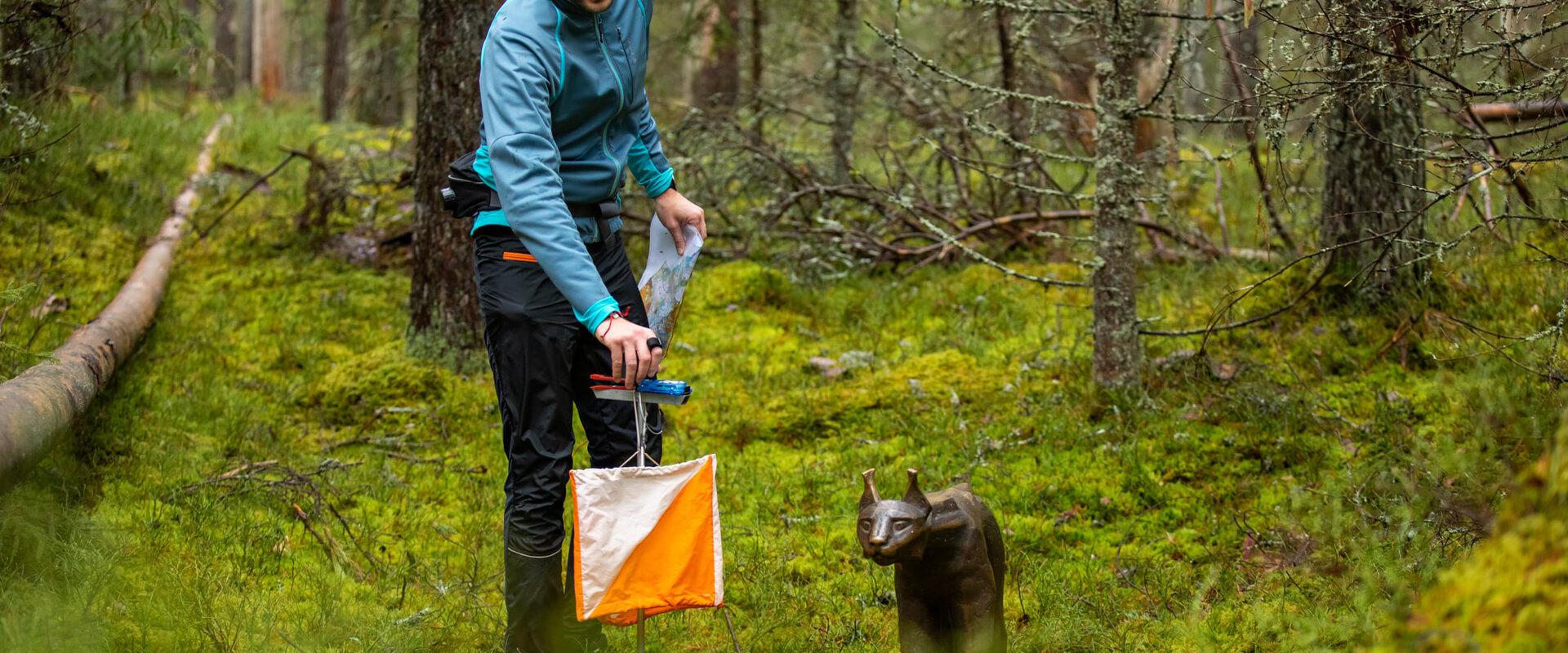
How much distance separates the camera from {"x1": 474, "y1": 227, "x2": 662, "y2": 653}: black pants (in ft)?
11.3

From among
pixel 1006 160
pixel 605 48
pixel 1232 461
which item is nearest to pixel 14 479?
pixel 605 48

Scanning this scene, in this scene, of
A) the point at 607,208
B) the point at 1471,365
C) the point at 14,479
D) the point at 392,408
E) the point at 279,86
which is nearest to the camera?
the point at 607,208

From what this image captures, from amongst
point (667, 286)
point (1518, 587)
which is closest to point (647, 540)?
point (667, 286)

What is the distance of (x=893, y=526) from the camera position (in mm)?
3170

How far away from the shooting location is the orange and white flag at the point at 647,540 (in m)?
3.20

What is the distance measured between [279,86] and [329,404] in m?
15.3

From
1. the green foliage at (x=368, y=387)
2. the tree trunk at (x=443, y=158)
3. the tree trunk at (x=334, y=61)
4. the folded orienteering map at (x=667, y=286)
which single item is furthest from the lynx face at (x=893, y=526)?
the tree trunk at (x=334, y=61)

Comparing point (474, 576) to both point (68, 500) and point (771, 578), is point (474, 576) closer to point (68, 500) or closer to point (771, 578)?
point (771, 578)

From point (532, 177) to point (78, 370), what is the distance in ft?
11.9

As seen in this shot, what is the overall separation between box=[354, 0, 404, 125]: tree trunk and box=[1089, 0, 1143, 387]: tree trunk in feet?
27.8

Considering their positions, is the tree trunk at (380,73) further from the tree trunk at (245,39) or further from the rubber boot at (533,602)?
the tree trunk at (245,39)

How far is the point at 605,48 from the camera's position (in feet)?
11.3

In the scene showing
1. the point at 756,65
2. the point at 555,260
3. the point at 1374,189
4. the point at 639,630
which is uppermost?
the point at 756,65

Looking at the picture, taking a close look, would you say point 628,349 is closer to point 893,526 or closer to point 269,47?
point 893,526
